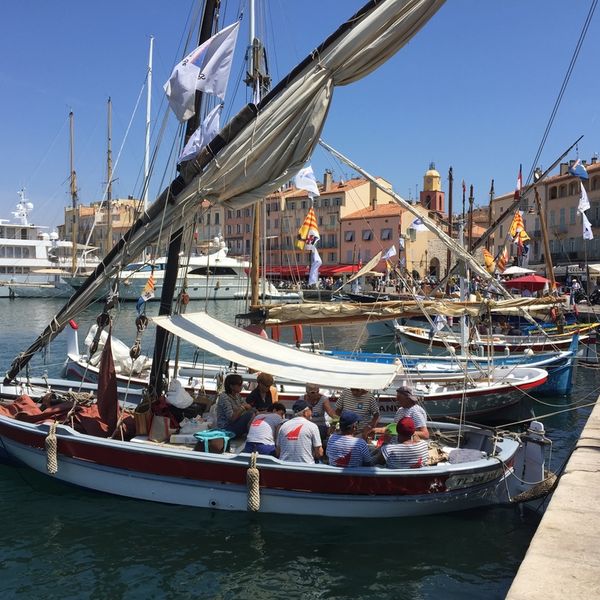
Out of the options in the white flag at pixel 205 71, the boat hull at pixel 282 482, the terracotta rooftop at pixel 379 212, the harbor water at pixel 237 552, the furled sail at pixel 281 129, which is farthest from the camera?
the terracotta rooftop at pixel 379 212

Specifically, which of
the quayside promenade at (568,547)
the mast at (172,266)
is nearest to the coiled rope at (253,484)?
the mast at (172,266)

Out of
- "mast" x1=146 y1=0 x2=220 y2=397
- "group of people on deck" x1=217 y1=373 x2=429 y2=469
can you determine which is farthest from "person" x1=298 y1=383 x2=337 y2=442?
"mast" x1=146 y1=0 x2=220 y2=397

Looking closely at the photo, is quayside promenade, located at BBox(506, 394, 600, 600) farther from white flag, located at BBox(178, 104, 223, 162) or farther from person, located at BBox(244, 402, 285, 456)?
white flag, located at BBox(178, 104, 223, 162)

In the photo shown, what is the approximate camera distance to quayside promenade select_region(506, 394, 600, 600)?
18.9 ft

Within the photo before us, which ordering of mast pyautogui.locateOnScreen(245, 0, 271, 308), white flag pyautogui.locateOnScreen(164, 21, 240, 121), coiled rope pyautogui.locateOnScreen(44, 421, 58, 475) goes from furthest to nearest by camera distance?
mast pyautogui.locateOnScreen(245, 0, 271, 308), coiled rope pyautogui.locateOnScreen(44, 421, 58, 475), white flag pyautogui.locateOnScreen(164, 21, 240, 121)

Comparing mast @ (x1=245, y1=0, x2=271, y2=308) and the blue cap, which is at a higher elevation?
mast @ (x1=245, y1=0, x2=271, y2=308)

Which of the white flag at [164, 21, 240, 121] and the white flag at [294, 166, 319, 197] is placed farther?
the white flag at [294, 166, 319, 197]

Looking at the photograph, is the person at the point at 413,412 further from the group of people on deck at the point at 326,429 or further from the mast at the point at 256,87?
the mast at the point at 256,87

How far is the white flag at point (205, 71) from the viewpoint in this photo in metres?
10.8

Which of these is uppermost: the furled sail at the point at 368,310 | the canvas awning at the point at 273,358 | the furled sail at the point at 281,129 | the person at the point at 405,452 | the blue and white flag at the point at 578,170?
the blue and white flag at the point at 578,170

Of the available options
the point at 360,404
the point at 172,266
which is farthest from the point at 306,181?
the point at 360,404

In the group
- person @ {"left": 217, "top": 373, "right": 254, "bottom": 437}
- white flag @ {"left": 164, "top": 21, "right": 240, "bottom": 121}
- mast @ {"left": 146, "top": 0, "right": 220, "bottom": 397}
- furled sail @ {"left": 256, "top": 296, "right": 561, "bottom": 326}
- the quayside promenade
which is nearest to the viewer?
the quayside promenade

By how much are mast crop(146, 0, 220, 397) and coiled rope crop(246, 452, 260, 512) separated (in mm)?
3416

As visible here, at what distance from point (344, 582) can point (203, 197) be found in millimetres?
6646
